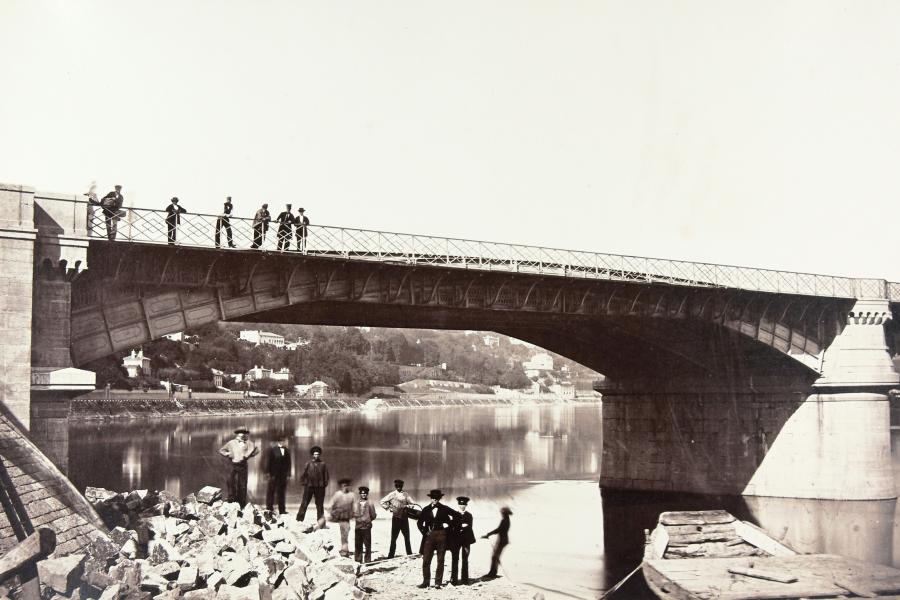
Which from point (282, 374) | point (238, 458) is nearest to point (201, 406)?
point (282, 374)

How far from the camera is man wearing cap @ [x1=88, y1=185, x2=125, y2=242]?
21156 mm

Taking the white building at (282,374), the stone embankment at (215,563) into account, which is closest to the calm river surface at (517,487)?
the stone embankment at (215,563)

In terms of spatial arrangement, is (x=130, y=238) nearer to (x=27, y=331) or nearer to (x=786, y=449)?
(x=27, y=331)

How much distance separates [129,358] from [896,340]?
9448 centimetres

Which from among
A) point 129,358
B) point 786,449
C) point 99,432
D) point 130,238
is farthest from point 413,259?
point 129,358

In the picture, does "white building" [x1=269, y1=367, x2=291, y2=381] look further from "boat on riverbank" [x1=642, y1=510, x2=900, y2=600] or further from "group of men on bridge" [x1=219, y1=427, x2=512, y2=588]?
"boat on riverbank" [x1=642, y1=510, x2=900, y2=600]

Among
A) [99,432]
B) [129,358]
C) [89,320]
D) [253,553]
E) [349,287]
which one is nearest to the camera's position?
[253,553]

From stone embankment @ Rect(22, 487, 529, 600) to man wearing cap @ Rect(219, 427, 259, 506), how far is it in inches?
23.9

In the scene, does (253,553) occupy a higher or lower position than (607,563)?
higher

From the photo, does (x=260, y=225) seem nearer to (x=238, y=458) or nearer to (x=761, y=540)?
(x=238, y=458)

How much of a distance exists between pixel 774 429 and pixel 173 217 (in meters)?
31.0

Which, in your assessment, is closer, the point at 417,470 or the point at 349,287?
the point at 349,287

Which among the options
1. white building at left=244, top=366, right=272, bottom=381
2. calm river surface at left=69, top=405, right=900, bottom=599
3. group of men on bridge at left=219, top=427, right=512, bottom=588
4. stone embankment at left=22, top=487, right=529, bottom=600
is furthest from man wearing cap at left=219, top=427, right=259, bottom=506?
white building at left=244, top=366, right=272, bottom=381

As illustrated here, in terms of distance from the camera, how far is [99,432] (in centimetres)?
7419
